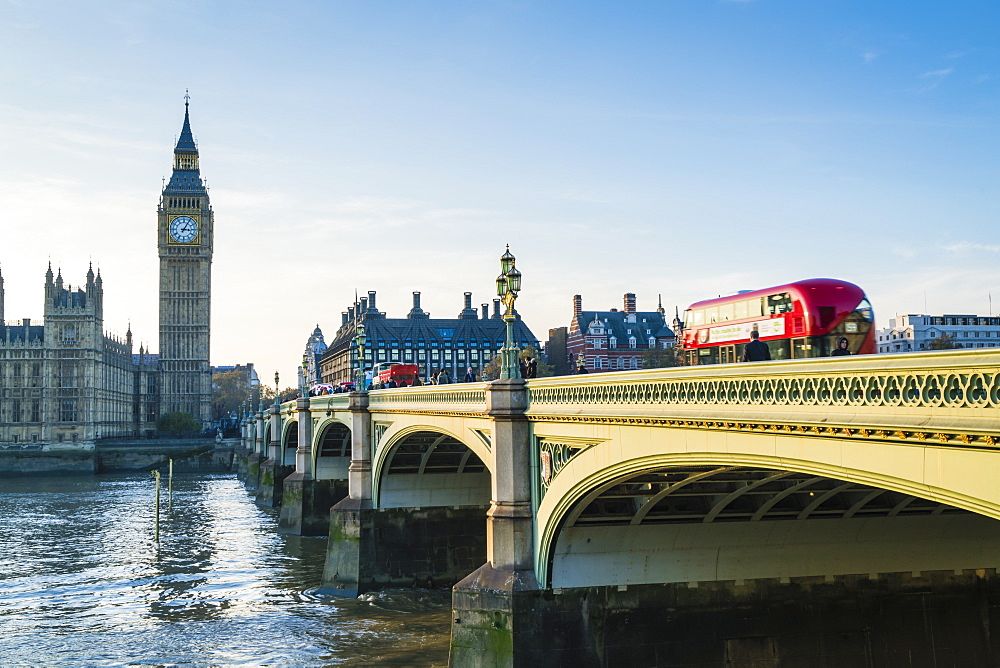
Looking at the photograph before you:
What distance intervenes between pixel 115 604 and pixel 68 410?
10895 centimetres

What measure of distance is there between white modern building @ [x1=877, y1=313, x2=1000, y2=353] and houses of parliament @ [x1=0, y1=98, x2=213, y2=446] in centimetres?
10121

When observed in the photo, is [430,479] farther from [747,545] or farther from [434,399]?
[747,545]

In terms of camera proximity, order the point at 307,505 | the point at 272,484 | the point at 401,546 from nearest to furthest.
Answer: the point at 401,546 < the point at 307,505 < the point at 272,484

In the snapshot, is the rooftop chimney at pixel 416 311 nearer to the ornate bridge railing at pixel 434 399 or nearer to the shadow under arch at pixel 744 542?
the ornate bridge railing at pixel 434 399

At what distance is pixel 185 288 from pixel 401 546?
143536mm

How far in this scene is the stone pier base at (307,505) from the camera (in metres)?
54.3

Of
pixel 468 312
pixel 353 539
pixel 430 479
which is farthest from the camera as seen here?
pixel 468 312

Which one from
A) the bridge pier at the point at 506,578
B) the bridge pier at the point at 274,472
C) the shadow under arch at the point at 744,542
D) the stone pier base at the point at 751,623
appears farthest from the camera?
the bridge pier at the point at 274,472

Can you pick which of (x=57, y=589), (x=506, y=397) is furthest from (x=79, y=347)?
(x=506, y=397)

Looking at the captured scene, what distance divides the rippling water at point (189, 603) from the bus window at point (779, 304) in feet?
41.7

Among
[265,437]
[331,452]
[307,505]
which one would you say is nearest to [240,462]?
[265,437]

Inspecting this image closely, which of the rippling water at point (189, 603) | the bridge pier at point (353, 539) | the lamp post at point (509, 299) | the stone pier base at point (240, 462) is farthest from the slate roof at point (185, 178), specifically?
the lamp post at point (509, 299)

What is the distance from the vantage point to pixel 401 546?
3753 centimetres

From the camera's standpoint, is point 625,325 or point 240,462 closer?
point 240,462
